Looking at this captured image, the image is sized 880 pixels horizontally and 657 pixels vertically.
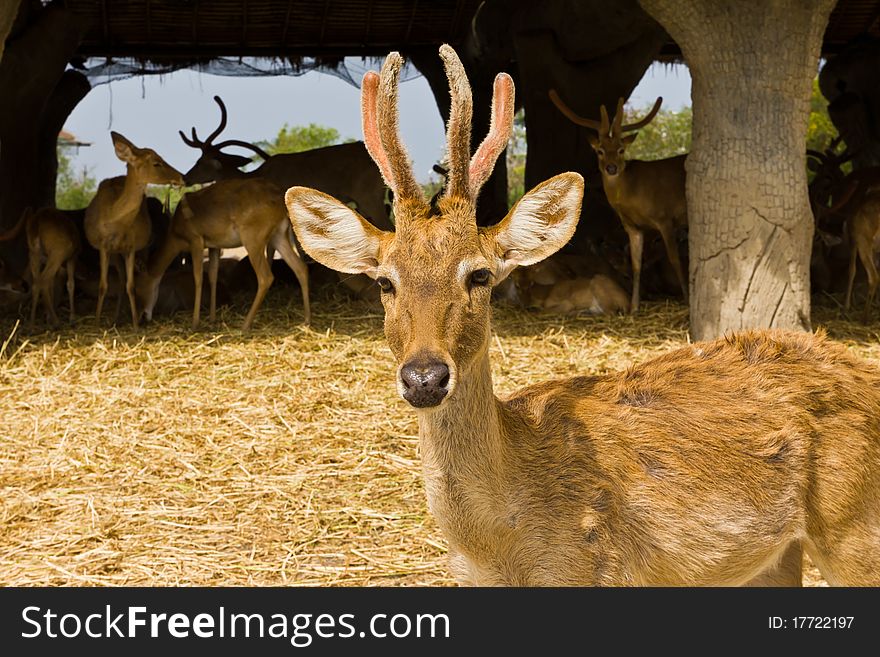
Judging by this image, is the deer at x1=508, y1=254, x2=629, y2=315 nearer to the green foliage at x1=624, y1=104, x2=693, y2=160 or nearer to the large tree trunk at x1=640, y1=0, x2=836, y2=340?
the large tree trunk at x1=640, y1=0, x2=836, y2=340

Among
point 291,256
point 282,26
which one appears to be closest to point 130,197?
point 291,256

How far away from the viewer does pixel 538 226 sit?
2723 millimetres

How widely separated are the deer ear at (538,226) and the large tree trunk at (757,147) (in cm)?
403

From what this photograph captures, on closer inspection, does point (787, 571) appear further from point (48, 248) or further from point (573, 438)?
point (48, 248)

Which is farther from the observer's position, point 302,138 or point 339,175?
point 302,138

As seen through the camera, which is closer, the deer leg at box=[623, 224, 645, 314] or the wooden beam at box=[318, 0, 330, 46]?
the deer leg at box=[623, 224, 645, 314]

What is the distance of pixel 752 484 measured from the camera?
276cm

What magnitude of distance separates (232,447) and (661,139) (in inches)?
856

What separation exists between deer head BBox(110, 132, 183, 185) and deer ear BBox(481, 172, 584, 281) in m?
6.16

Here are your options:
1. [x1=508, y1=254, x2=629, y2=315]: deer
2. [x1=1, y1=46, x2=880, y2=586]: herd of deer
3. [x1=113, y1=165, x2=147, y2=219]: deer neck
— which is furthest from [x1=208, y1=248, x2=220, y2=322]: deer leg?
[x1=1, y1=46, x2=880, y2=586]: herd of deer

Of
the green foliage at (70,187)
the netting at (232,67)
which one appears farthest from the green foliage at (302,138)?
the netting at (232,67)

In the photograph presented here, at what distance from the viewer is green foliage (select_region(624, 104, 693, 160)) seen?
24.9 metres
